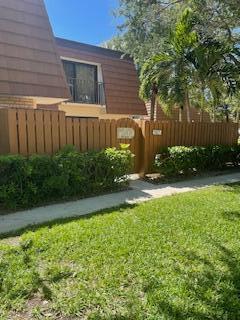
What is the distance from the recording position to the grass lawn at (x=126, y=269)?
9.76ft

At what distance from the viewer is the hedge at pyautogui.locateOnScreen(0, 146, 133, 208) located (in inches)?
245

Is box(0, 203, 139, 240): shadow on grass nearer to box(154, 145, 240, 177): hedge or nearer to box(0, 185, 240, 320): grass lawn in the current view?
box(0, 185, 240, 320): grass lawn

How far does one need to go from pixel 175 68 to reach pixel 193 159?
3.54 metres

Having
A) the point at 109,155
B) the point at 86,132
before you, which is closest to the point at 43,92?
the point at 86,132

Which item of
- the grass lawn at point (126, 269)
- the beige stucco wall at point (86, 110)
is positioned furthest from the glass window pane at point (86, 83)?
the grass lawn at point (126, 269)

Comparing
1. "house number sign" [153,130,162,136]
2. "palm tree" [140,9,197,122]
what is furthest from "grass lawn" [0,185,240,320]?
"palm tree" [140,9,197,122]

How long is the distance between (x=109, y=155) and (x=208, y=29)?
6.46 m

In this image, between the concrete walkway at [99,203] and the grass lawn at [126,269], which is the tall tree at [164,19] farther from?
the grass lawn at [126,269]

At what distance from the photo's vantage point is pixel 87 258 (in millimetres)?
3910

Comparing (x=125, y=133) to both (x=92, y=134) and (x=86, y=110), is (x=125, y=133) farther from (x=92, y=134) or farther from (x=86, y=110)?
(x=86, y=110)

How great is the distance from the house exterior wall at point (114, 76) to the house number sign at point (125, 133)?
6.50 m

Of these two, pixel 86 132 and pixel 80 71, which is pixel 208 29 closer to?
pixel 86 132

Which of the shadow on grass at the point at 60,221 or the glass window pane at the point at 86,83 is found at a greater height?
the glass window pane at the point at 86,83

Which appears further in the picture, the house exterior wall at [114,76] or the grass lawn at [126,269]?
the house exterior wall at [114,76]
